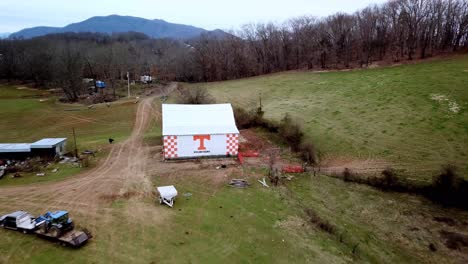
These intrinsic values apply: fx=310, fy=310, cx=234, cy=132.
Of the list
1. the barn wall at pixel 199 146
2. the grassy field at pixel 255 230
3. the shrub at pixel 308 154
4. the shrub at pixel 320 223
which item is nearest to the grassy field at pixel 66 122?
the barn wall at pixel 199 146

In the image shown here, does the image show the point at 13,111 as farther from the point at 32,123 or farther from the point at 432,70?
the point at 432,70

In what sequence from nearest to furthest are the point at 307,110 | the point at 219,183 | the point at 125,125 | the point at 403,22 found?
the point at 219,183 < the point at 307,110 < the point at 125,125 < the point at 403,22

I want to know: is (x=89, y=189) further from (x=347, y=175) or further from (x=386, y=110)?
(x=386, y=110)

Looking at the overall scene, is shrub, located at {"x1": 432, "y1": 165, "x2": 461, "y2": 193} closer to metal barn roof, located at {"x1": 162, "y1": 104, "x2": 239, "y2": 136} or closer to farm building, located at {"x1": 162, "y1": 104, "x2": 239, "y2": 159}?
farm building, located at {"x1": 162, "y1": 104, "x2": 239, "y2": 159}

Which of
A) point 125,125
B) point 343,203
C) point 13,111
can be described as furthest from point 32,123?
point 343,203

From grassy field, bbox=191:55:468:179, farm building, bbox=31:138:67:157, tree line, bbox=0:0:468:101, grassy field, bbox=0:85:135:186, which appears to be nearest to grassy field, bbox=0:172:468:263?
grassy field, bbox=191:55:468:179

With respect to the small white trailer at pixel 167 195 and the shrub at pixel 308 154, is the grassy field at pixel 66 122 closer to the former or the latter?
the small white trailer at pixel 167 195
